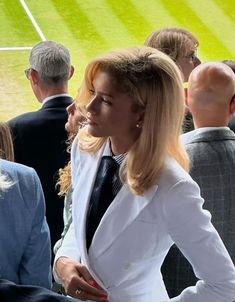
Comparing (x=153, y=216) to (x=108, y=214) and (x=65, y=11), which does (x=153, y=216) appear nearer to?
(x=108, y=214)

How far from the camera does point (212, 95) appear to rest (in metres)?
3.04

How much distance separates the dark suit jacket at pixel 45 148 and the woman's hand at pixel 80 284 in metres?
1.52

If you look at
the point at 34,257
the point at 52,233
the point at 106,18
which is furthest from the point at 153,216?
the point at 106,18

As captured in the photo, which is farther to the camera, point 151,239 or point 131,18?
point 131,18

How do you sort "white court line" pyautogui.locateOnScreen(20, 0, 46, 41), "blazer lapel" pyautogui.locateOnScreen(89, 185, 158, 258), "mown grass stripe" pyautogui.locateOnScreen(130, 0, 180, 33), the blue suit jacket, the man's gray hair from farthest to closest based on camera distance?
1. "mown grass stripe" pyautogui.locateOnScreen(130, 0, 180, 33)
2. "white court line" pyautogui.locateOnScreen(20, 0, 46, 41)
3. the man's gray hair
4. the blue suit jacket
5. "blazer lapel" pyautogui.locateOnScreen(89, 185, 158, 258)

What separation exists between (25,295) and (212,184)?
1.63 metres

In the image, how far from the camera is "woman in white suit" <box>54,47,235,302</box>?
2500 mm

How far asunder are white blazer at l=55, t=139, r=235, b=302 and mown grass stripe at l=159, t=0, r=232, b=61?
6.29 meters

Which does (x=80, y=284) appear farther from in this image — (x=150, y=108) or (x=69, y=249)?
(x=150, y=108)

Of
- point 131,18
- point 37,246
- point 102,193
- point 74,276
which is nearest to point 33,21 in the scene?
point 131,18

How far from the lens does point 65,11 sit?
9.88 m

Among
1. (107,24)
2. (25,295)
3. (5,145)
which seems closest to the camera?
(25,295)

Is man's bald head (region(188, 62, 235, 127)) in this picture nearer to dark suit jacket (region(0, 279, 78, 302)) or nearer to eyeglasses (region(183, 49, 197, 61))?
eyeglasses (region(183, 49, 197, 61))

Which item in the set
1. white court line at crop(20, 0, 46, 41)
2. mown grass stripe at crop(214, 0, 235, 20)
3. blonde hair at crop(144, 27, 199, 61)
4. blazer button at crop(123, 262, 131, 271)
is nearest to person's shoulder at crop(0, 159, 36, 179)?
blazer button at crop(123, 262, 131, 271)
